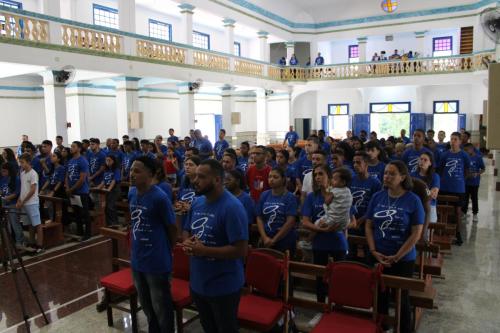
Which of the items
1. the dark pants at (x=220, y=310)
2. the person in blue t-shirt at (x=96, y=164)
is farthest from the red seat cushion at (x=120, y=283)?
the person in blue t-shirt at (x=96, y=164)

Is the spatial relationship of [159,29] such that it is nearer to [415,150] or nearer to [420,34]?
[420,34]

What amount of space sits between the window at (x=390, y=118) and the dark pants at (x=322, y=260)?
851 inches

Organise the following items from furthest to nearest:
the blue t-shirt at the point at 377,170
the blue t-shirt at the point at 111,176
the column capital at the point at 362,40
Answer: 1. the column capital at the point at 362,40
2. the blue t-shirt at the point at 111,176
3. the blue t-shirt at the point at 377,170

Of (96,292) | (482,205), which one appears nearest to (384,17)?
(482,205)

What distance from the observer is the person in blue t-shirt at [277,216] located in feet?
14.9

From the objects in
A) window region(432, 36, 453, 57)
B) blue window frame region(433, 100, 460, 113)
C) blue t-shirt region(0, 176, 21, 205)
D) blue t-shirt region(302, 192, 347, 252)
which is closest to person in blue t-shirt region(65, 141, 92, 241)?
blue t-shirt region(0, 176, 21, 205)

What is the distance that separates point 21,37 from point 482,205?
40.2 ft

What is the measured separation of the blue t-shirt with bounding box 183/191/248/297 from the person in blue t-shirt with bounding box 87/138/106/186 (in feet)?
22.0

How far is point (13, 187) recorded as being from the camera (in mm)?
7352

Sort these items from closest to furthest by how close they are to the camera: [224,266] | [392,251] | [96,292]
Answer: [224,266], [392,251], [96,292]

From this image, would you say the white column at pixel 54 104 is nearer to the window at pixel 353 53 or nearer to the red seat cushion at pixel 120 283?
the red seat cushion at pixel 120 283

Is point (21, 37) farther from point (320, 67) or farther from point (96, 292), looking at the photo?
point (320, 67)

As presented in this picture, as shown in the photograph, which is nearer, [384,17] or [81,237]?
[81,237]

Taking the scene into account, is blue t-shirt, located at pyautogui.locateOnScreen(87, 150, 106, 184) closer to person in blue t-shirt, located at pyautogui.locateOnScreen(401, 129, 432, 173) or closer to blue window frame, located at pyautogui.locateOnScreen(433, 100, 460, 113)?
person in blue t-shirt, located at pyautogui.locateOnScreen(401, 129, 432, 173)
